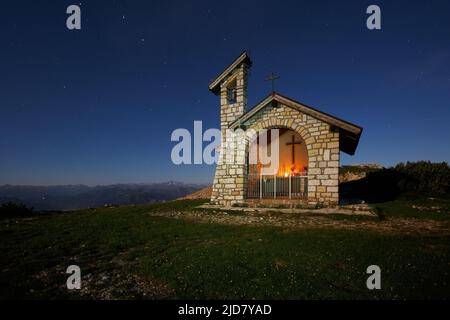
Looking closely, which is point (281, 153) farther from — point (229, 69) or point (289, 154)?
point (229, 69)

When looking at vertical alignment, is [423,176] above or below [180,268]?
above

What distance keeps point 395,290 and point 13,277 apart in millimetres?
7483

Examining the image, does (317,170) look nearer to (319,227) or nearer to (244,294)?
(319,227)

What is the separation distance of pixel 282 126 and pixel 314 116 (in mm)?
1995

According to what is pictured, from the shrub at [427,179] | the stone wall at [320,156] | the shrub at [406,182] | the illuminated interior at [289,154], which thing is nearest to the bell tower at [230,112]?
the stone wall at [320,156]

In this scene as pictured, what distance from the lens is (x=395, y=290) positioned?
426 centimetres

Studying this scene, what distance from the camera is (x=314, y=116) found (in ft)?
45.8

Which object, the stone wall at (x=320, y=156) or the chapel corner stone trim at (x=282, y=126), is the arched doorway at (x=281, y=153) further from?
the stone wall at (x=320, y=156)

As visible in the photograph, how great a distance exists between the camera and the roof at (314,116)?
13.2 m

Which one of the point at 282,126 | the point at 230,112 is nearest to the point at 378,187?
the point at 282,126

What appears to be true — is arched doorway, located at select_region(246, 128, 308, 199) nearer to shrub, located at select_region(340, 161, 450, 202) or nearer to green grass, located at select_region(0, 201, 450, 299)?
shrub, located at select_region(340, 161, 450, 202)

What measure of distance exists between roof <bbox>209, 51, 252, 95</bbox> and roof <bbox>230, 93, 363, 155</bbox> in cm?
337
